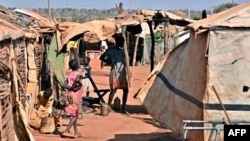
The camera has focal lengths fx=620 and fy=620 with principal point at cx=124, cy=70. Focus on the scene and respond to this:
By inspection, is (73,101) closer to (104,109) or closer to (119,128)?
(119,128)

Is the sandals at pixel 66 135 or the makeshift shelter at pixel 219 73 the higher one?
the makeshift shelter at pixel 219 73

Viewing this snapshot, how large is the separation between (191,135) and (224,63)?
0.94 meters

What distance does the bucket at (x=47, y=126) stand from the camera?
12.1 meters

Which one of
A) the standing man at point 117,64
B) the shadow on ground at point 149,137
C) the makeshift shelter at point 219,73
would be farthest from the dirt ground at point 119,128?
the makeshift shelter at point 219,73

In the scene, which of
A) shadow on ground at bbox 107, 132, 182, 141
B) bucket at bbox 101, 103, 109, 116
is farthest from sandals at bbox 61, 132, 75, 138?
bucket at bbox 101, 103, 109, 116

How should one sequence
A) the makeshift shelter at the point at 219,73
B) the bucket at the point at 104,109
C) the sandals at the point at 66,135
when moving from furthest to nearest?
the bucket at the point at 104,109
the sandals at the point at 66,135
the makeshift shelter at the point at 219,73

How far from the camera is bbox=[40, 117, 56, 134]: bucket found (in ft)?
39.8

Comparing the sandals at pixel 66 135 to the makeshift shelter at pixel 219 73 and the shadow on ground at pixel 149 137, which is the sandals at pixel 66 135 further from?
the makeshift shelter at pixel 219 73

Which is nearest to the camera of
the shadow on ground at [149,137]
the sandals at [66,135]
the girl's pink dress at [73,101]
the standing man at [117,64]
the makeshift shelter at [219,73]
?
the makeshift shelter at [219,73]

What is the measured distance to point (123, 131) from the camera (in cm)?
1256

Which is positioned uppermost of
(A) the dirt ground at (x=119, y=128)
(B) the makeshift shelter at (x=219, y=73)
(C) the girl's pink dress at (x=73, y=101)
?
(B) the makeshift shelter at (x=219, y=73)

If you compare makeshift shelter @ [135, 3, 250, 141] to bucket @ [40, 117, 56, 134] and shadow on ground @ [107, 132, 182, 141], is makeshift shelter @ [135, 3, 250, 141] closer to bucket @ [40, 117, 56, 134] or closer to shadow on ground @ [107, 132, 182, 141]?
shadow on ground @ [107, 132, 182, 141]

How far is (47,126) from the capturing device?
39.8 ft

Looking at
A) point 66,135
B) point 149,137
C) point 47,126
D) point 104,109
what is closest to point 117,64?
point 104,109
